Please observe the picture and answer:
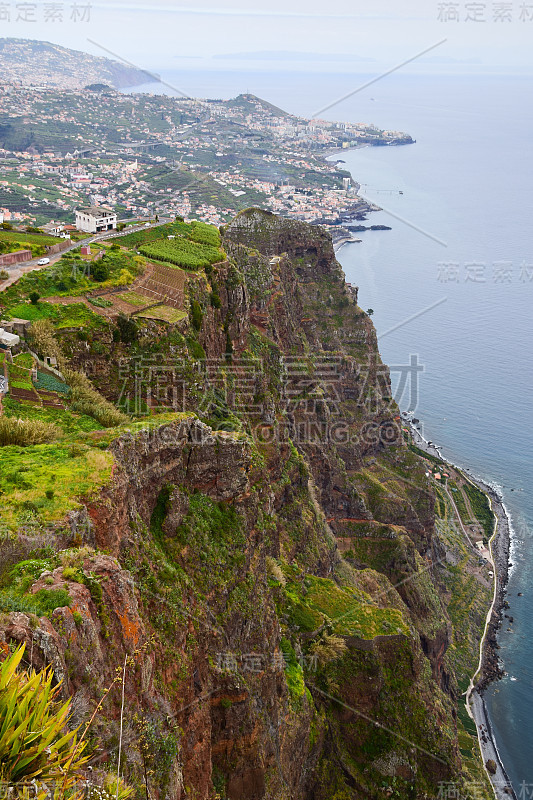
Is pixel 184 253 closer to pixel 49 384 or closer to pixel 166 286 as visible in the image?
pixel 166 286

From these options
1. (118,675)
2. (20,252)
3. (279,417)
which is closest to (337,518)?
(279,417)

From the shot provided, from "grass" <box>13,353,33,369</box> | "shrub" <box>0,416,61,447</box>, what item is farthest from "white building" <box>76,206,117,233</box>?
"shrub" <box>0,416,61,447</box>

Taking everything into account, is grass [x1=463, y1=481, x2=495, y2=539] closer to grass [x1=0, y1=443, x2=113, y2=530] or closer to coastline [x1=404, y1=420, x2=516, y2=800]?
coastline [x1=404, y1=420, x2=516, y2=800]

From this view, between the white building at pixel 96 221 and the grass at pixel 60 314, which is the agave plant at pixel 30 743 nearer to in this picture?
the grass at pixel 60 314

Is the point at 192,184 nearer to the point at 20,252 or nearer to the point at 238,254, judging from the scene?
the point at 238,254

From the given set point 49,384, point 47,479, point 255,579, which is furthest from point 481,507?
point 47,479
